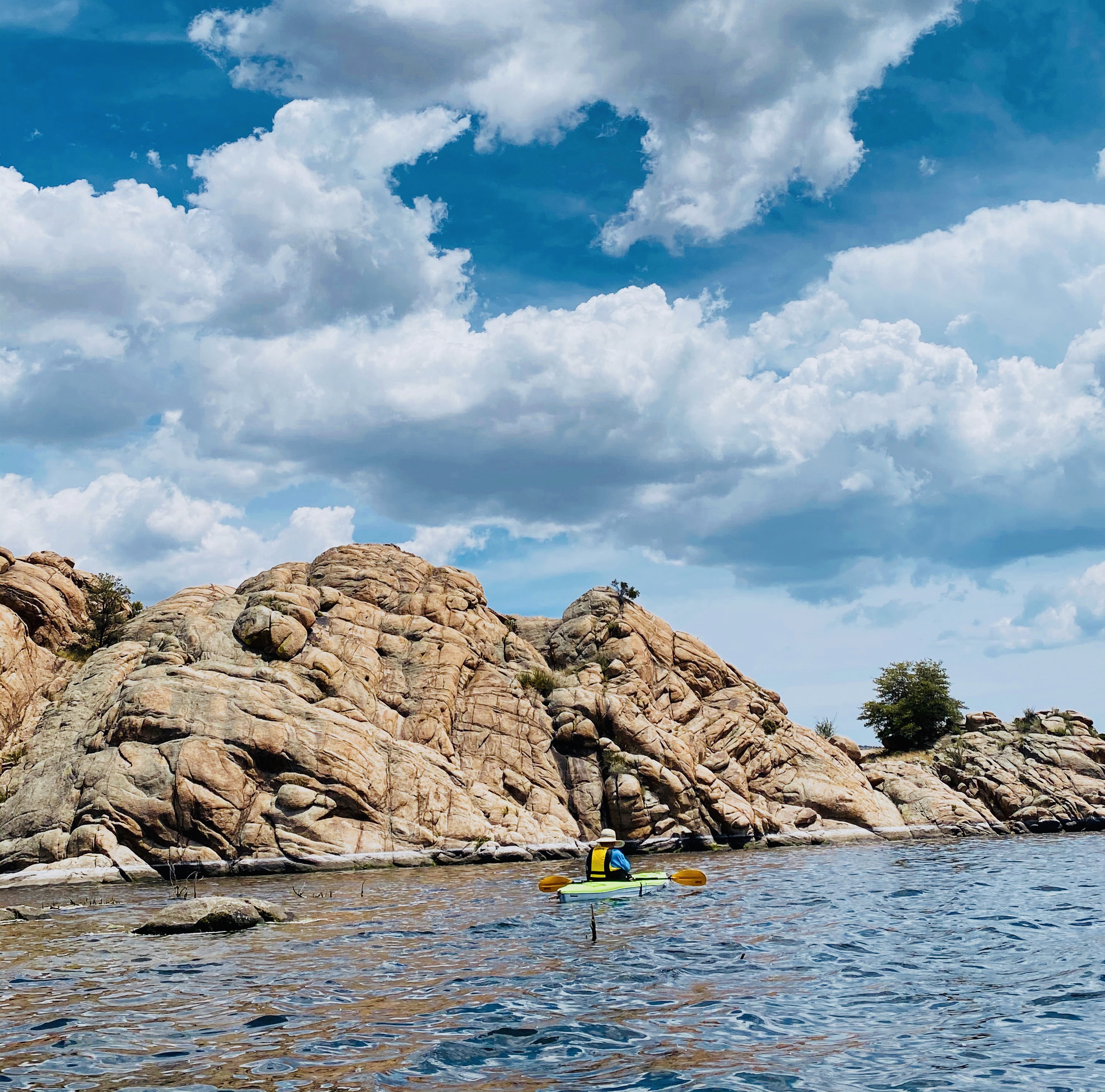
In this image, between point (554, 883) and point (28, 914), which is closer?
point (28, 914)

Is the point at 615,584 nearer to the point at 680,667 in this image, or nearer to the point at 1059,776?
the point at 680,667

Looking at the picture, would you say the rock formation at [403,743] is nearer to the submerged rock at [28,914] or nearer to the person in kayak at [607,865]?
the submerged rock at [28,914]

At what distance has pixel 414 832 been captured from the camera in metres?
46.8

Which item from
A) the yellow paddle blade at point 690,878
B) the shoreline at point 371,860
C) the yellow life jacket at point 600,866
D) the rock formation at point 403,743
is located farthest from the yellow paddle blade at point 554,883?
the rock formation at point 403,743

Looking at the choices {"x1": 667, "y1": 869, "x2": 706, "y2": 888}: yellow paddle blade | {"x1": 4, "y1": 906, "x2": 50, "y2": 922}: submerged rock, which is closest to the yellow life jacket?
{"x1": 667, "y1": 869, "x2": 706, "y2": 888}: yellow paddle blade

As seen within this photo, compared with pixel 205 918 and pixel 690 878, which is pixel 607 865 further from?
pixel 205 918

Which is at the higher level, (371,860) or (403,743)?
(403,743)

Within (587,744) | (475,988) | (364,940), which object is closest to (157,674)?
(587,744)

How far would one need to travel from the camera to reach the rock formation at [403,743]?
44.0 m

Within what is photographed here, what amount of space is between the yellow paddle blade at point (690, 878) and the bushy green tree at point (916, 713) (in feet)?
195

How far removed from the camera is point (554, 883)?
101ft

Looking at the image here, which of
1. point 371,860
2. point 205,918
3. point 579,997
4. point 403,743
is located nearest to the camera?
point 579,997

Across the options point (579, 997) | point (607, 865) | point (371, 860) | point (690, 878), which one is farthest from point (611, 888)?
point (371, 860)

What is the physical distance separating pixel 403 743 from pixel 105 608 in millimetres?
24989
